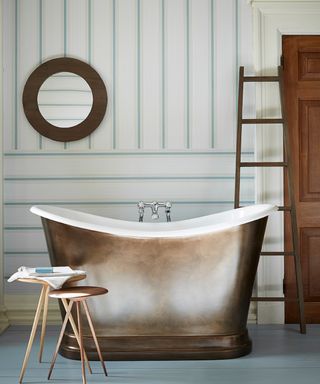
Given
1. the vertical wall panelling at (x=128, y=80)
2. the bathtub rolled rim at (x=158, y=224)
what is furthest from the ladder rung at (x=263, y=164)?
the vertical wall panelling at (x=128, y=80)

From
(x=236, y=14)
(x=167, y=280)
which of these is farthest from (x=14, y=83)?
(x=167, y=280)

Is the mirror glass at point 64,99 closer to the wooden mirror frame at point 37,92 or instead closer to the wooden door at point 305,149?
the wooden mirror frame at point 37,92

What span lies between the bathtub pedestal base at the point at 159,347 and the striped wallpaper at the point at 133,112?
1.26m

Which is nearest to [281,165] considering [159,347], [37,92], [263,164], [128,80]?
[263,164]

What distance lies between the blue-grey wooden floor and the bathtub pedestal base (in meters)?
0.04

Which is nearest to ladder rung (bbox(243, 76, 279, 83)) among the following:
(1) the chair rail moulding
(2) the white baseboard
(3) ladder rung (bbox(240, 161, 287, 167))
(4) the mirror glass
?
(1) the chair rail moulding

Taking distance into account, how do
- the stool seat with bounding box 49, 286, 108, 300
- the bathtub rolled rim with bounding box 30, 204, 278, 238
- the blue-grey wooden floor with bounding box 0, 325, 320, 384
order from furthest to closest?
the bathtub rolled rim with bounding box 30, 204, 278, 238, the blue-grey wooden floor with bounding box 0, 325, 320, 384, the stool seat with bounding box 49, 286, 108, 300

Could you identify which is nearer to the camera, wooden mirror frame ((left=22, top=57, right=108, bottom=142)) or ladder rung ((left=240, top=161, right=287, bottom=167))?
ladder rung ((left=240, top=161, right=287, bottom=167))

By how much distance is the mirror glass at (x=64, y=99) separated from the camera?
4727mm

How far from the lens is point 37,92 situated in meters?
4.73

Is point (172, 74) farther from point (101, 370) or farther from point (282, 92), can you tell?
point (101, 370)

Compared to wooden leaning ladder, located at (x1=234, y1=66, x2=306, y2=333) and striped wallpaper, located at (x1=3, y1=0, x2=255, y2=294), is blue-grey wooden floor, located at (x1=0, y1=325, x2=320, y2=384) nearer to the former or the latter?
wooden leaning ladder, located at (x1=234, y1=66, x2=306, y2=333)

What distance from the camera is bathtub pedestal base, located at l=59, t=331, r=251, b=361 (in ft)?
12.0

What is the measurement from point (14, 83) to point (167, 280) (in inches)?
79.8
